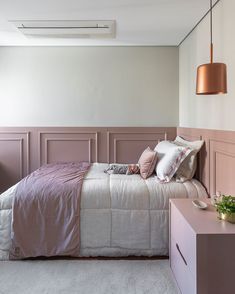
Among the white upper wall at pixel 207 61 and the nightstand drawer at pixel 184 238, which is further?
the white upper wall at pixel 207 61

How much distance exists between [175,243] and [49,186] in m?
1.16

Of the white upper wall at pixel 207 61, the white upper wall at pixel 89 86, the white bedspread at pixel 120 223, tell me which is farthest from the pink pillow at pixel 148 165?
the white upper wall at pixel 89 86

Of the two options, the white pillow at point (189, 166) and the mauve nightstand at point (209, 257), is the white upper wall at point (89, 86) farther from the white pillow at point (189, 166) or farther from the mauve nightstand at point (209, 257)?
the mauve nightstand at point (209, 257)

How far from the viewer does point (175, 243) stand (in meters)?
2.03

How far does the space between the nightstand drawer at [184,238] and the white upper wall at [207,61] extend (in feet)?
2.68

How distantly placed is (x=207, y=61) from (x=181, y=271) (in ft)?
6.10

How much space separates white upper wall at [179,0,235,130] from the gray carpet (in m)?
1.27

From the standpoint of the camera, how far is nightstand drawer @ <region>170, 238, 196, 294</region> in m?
1.61

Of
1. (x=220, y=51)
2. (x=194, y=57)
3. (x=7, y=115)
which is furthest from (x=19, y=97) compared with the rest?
(x=220, y=51)

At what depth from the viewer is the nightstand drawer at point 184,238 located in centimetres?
157

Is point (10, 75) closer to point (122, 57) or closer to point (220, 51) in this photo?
point (122, 57)

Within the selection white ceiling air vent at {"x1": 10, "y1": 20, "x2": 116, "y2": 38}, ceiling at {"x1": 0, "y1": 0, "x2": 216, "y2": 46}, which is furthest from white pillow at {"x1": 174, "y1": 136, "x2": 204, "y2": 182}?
white ceiling air vent at {"x1": 10, "y1": 20, "x2": 116, "y2": 38}

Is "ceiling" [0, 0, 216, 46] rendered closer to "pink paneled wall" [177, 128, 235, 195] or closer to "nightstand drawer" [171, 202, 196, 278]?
"pink paneled wall" [177, 128, 235, 195]

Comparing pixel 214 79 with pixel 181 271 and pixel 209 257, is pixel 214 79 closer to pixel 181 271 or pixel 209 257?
pixel 209 257
